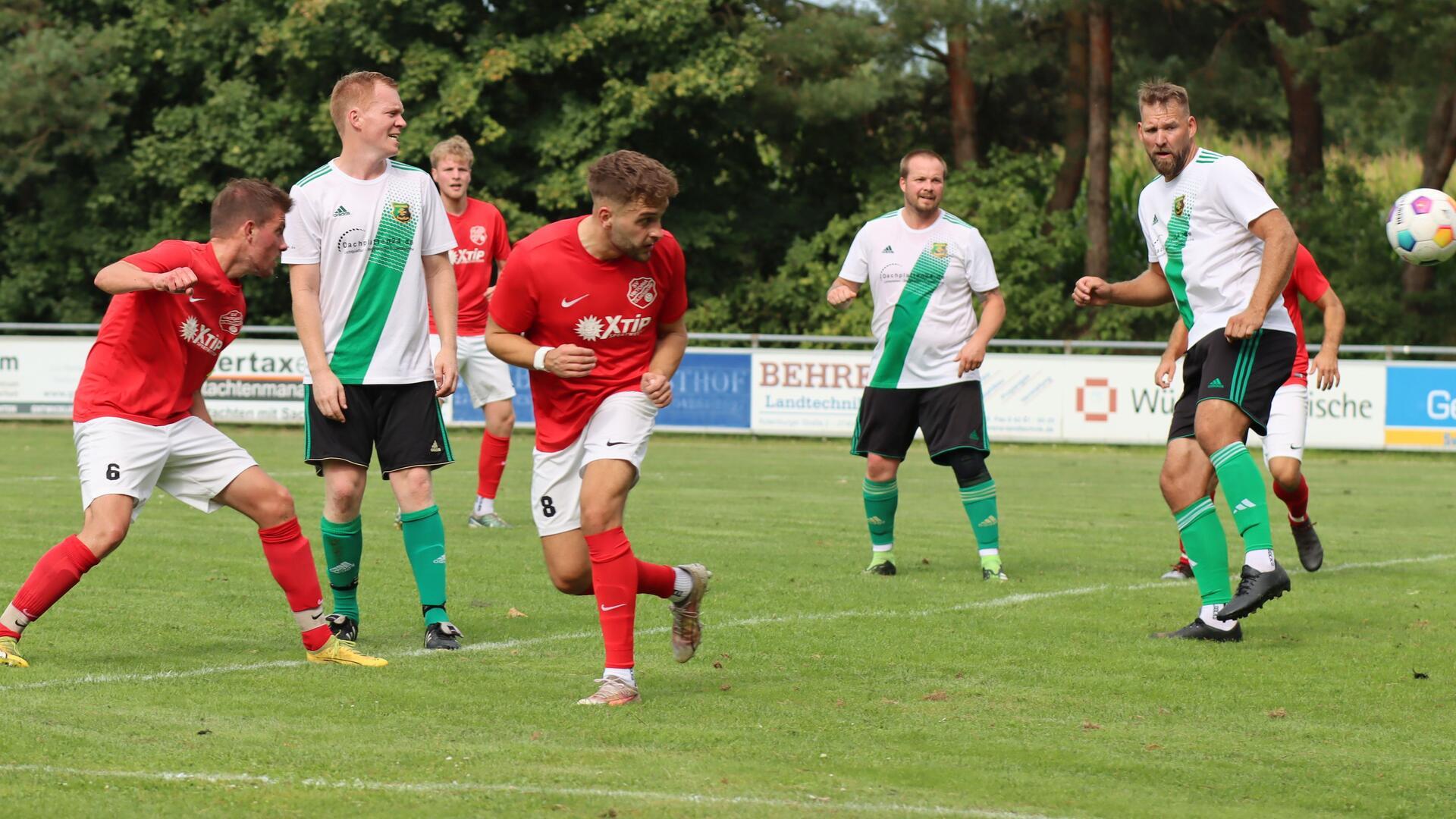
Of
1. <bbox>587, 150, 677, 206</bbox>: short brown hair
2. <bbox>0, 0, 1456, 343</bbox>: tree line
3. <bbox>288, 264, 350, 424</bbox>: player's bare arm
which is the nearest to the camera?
<bbox>587, 150, 677, 206</bbox>: short brown hair

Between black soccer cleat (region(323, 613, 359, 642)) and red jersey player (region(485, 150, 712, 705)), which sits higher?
red jersey player (region(485, 150, 712, 705))

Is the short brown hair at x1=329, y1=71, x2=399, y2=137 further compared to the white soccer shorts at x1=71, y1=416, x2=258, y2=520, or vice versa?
the short brown hair at x1=329, y1=71, x2=399, y2=137

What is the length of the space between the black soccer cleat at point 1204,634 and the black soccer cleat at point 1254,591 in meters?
0.10

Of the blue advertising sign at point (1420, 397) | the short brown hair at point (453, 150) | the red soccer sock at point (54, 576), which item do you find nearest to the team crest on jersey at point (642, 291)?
the red soccer sock at point (54, 576)

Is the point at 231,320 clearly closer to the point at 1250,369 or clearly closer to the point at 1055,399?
the point at 1250,369

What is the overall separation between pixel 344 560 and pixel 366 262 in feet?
3.90

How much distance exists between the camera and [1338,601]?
8602 mm

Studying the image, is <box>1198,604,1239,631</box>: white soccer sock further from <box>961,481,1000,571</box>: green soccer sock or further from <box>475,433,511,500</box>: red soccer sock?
<box>475,433,511,500</box>: red soccer sock

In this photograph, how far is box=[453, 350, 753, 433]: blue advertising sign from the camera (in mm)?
23281

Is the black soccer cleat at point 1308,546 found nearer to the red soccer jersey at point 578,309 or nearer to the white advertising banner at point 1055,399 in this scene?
the red soccer jersey at point 578,309

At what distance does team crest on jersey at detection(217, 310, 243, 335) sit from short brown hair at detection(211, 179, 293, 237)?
299 mm

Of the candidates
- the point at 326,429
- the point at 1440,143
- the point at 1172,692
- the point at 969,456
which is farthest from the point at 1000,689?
the point at 1440,143

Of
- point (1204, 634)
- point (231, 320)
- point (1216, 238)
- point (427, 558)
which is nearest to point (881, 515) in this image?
point (1204, 634)

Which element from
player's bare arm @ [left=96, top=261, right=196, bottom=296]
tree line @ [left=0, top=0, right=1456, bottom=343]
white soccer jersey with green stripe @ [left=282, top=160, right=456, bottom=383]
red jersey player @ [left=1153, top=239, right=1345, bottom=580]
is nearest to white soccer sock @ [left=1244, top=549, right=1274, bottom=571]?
red jersey player @ [left=1153, top=239, right=1345, bottom=580]
